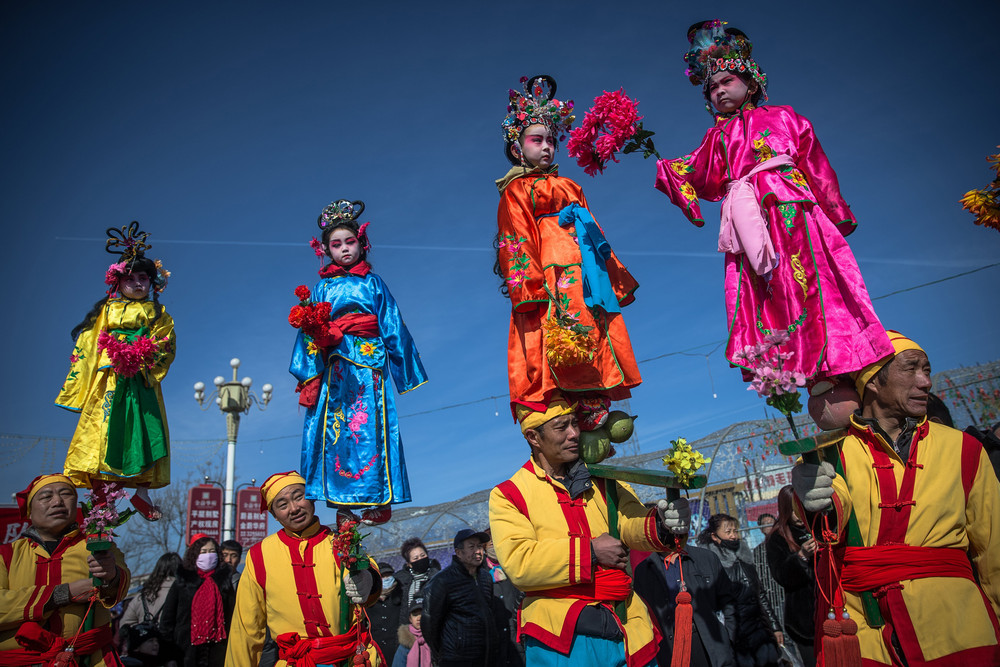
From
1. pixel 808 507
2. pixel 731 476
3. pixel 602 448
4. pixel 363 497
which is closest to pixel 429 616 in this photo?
pixel 363 497

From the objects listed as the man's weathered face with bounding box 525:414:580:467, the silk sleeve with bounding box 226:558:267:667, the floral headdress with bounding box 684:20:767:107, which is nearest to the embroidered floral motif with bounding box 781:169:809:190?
the floral headdress with bounding box 684:20:767:107

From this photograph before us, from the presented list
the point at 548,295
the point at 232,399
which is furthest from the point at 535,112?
the point at 232,399

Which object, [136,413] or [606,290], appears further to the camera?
[136,413]

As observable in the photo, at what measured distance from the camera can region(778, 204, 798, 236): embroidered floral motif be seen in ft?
12.9

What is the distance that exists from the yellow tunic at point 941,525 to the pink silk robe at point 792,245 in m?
0.49

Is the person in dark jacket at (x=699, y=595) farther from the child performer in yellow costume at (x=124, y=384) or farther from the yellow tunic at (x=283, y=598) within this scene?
the child performer in yellow costume at (x=124, y=384)

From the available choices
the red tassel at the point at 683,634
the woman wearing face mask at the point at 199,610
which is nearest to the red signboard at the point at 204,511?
the woman wearing face mask at the point at 199,610

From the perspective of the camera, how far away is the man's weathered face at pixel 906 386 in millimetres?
3320

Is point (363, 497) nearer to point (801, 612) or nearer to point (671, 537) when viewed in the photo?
point (671, 537)

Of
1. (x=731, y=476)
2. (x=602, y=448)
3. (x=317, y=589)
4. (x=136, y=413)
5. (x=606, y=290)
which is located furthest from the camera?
(x=731, y=476)

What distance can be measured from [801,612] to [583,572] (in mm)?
1963

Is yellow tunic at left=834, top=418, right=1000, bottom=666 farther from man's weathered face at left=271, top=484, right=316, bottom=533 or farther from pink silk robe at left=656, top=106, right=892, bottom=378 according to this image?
man's weathered face at left=271, top=484, right=316, bottom=533

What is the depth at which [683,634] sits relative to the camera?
3.40 metres

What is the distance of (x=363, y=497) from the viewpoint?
515 cm
